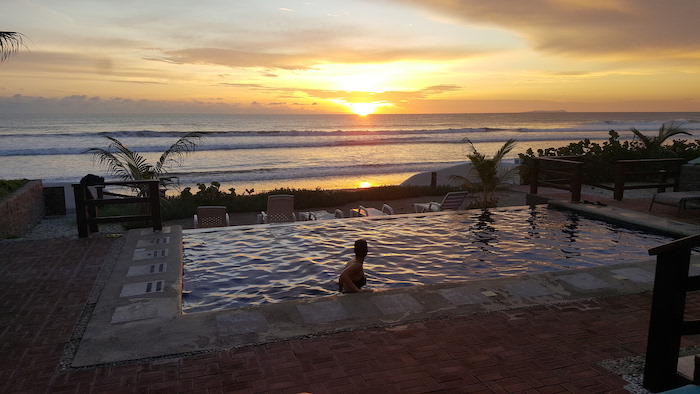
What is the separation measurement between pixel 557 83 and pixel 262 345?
44108 mm

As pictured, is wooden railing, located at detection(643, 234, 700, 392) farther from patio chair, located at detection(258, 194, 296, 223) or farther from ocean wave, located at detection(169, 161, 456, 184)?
ocean wave, located at detection(169, 161, 456, 184)

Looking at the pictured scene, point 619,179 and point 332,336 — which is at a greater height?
point 619,179

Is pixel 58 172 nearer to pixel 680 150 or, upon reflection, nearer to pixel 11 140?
pixel 11 140

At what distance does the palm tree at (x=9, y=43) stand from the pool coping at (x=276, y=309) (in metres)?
3.92

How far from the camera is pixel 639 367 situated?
3732 mm

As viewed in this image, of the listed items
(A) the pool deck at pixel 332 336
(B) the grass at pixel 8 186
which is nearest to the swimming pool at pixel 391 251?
(A) the pool deck at pixel 332 336

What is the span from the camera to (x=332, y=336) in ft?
14.2

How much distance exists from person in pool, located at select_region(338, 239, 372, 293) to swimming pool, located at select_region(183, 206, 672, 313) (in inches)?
20.4

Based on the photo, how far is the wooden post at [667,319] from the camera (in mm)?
3123

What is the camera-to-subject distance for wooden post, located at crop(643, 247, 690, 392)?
312 centimetres

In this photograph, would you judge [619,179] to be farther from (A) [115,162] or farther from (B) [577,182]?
(A) [115,162]

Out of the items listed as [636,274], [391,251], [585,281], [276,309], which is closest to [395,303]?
[276,309]

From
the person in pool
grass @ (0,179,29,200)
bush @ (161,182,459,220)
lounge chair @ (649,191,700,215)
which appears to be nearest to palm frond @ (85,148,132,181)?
bush @ (161,182,459,220)

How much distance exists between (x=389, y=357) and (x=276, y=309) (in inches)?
59.6
